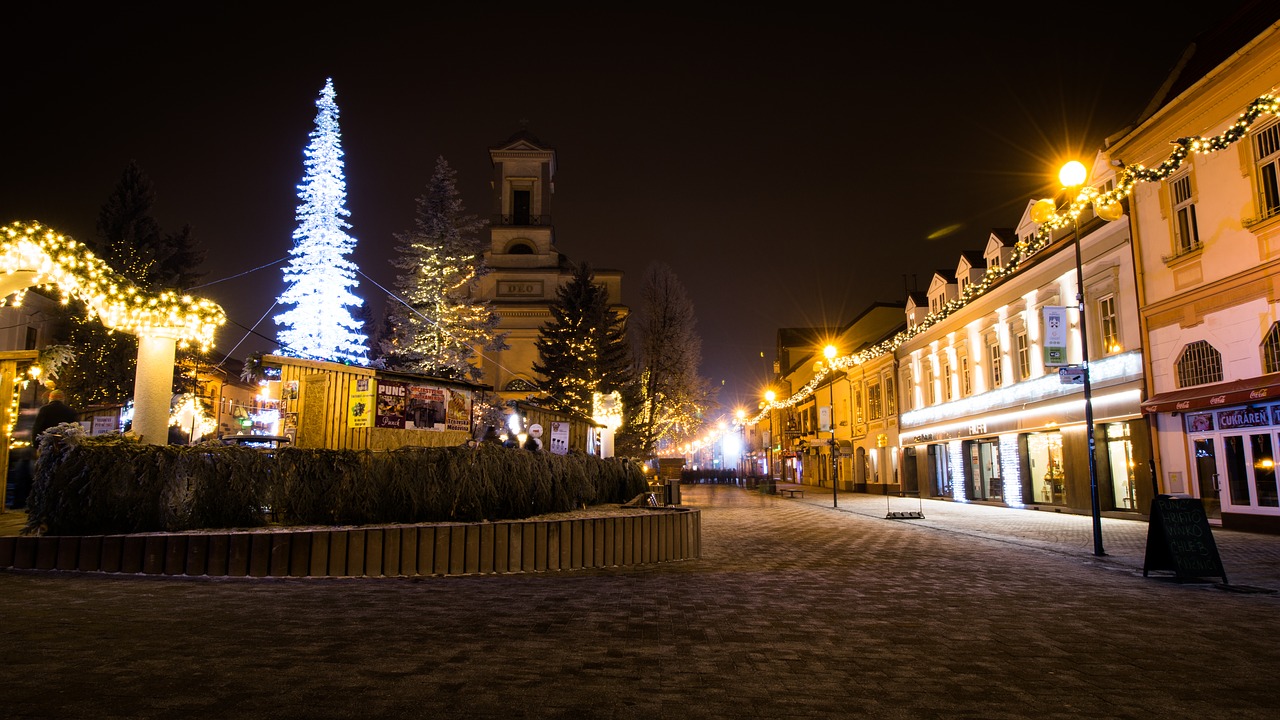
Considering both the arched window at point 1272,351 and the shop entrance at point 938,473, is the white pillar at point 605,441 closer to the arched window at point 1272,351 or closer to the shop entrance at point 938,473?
the shop entrance at point 938,473

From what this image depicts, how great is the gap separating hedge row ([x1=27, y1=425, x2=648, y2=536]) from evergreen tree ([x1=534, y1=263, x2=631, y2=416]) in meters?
26.4

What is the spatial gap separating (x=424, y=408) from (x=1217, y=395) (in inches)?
691

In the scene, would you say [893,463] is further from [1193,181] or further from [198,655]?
[198,655]

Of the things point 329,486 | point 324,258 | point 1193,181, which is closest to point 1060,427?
point 1193,181

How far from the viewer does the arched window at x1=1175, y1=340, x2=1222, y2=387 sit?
1569cm

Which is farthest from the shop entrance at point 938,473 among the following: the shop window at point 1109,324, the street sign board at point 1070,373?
the street sign board at point 1070,373

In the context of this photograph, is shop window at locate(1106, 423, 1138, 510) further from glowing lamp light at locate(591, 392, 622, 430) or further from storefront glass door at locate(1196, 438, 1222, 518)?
glowing lamp light at locate(591, 392, 622, 430)

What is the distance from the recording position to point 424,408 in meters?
18.6

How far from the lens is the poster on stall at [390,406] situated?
1761 centimetres

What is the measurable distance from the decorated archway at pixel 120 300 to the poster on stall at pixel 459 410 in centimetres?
805

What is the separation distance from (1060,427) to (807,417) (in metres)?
40.5

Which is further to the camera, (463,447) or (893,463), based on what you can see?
(893,463)

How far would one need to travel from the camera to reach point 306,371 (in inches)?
706

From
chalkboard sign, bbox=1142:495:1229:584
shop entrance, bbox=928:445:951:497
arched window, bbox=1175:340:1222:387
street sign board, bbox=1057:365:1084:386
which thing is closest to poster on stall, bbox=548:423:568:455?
street sign board, bbox=1057:365:1084:386
